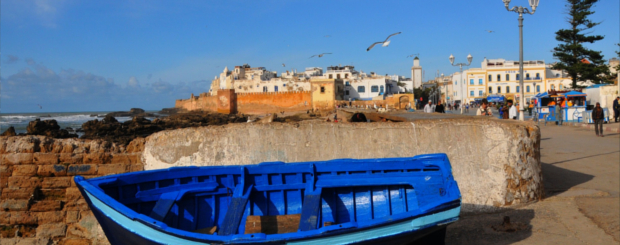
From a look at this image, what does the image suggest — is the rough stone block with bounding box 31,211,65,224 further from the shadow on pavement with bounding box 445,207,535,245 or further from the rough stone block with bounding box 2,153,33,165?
the shadow on pavement with bounding box 445,207,535,245

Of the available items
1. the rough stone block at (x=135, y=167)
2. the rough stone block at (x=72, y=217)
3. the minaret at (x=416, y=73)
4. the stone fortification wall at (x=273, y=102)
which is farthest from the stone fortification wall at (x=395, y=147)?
the minaret at (x=416, y=73)

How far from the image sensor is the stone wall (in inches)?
242

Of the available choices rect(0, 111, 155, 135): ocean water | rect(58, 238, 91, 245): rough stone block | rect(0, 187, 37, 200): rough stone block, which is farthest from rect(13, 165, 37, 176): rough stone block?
rect(0, 111, 155, 135): ocean water

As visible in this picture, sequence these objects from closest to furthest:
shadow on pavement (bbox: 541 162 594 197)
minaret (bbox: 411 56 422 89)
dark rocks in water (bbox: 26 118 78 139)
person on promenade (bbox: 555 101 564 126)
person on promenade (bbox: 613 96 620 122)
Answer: shadow on pavement (bbox: 541 162 594 197) < dark rocks in water (bbox: 26 118 78 139) < person on promenade (bbox: 613 96 620 122) < person on promenade (bbox: 555 101 564 126) < minaret (bbox: 411 56 422 89)

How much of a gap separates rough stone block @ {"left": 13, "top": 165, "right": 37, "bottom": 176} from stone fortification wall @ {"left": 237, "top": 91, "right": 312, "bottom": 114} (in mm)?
51830

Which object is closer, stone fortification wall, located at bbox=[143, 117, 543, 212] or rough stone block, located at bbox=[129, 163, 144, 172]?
stone fortification wall, located at bbox=[143, 117, 543, 212]

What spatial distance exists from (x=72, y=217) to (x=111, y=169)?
84 cm

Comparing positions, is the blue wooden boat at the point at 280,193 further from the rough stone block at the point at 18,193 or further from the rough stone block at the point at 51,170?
the rough stone block at the point at 18,193

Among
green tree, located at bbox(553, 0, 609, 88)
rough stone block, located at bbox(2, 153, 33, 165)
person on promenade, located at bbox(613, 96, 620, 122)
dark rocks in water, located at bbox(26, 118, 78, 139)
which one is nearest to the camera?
rough stone block, located at bbox(2, 153, 33, 165)

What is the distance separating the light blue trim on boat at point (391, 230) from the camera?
3.87m

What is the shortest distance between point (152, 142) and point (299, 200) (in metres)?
2.47

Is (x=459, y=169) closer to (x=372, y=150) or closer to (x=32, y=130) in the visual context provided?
(x=372, y=150)

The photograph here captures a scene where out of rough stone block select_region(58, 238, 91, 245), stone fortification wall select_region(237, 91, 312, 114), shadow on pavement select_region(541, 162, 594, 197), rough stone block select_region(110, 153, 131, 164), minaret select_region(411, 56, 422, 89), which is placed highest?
minaret select_region(411, 56, 422, 89)

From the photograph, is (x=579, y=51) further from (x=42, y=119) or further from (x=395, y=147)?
(x=42, y=119)
